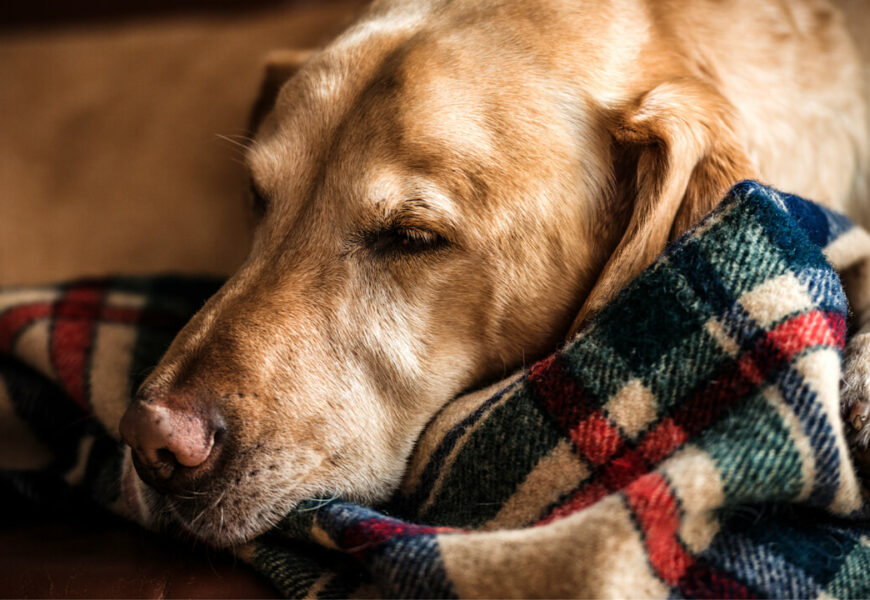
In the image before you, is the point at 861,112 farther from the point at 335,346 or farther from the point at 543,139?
the point at 335,346

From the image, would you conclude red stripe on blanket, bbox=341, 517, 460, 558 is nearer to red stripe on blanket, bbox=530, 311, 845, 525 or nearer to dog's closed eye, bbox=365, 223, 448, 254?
red stripe on blanket, bbox=530, 311, 845, 525

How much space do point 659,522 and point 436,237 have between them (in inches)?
24.4

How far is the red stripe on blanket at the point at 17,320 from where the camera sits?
1570mm

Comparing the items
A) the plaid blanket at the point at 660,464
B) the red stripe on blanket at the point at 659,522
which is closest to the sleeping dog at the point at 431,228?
the plaid blanket at the point at 660,464

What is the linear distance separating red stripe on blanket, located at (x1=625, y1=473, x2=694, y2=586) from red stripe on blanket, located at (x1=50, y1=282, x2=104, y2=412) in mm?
1037

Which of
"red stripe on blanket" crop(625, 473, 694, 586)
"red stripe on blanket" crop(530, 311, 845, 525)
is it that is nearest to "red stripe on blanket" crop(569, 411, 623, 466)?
"red stripe on blanket" crop(530, 311, 845, 525)

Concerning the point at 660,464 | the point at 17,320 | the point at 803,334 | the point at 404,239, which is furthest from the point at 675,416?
the point at 17,320

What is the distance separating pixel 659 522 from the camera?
0.91 m

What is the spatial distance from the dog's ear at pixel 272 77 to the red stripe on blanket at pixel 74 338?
606 mm

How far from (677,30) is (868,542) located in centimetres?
99

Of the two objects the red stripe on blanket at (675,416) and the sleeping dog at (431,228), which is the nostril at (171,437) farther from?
the red stripe on blanket at (675,416)

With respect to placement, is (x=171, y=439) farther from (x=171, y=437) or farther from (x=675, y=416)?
(x=675, y=416)

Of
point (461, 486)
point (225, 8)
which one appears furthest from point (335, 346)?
point (225, 8)

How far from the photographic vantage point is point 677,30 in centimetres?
152
